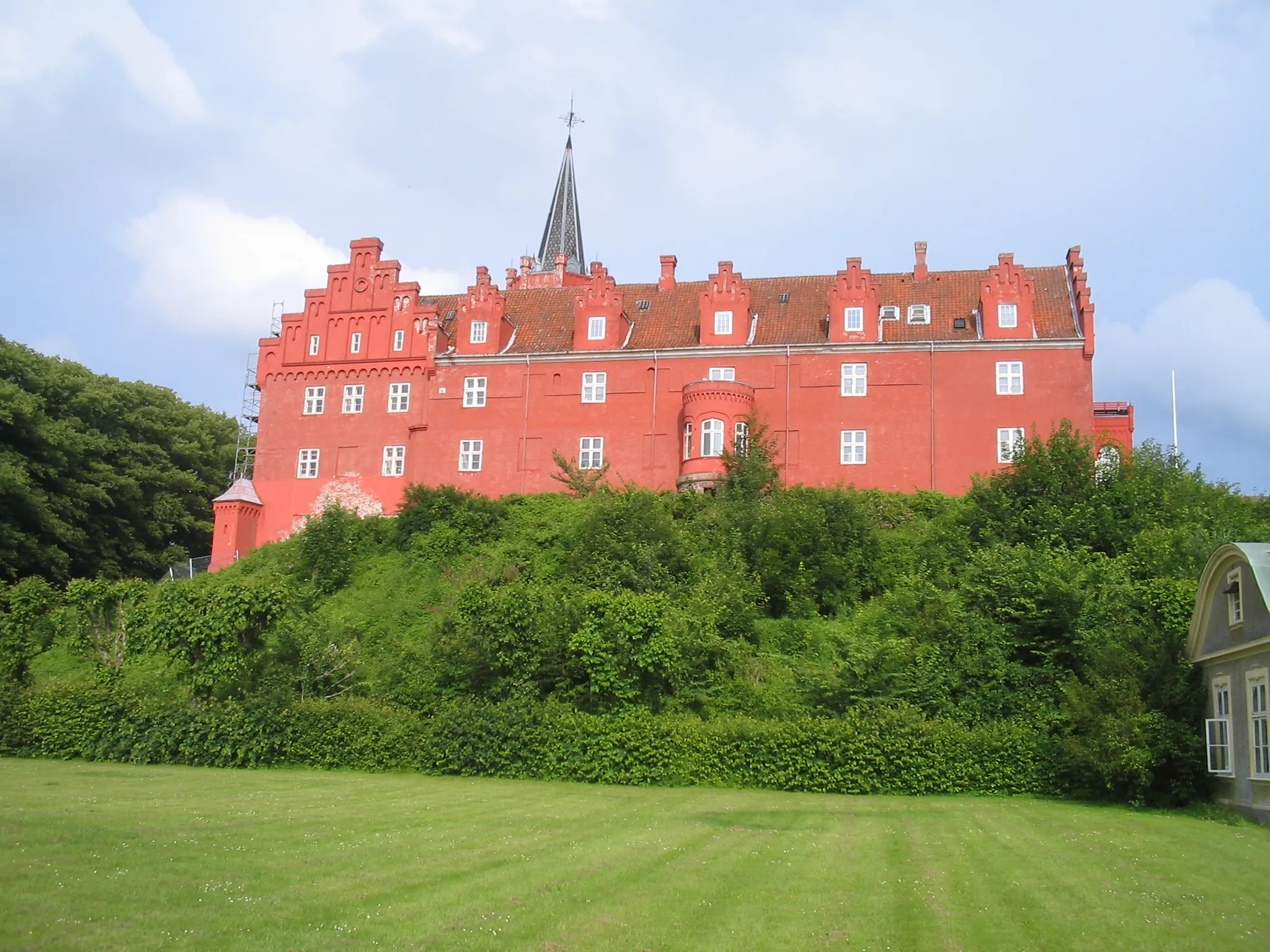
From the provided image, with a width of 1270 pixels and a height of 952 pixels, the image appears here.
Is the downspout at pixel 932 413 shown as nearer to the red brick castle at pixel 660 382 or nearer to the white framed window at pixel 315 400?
the red brick castle at pixel 660 382

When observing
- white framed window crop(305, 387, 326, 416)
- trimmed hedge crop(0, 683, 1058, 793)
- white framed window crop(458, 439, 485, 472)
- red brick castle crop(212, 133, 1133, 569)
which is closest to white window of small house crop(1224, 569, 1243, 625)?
trimmed hedge crop(0, 683, 1058, 793)

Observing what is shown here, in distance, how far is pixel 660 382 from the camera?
1823 inches

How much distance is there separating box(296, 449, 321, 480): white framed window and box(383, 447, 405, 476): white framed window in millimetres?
2933

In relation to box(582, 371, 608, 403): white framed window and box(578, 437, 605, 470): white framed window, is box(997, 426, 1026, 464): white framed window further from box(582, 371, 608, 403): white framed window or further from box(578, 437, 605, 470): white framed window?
box(582, 371, 608, 403): white framed window

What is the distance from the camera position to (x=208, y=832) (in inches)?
573

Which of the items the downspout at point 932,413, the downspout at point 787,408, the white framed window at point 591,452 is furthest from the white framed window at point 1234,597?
the white framed window at point 591,452

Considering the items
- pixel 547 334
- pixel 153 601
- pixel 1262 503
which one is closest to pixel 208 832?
pixel 153 601

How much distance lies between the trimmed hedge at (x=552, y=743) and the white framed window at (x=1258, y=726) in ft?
14.6

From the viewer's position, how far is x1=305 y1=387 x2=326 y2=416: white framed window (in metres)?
48.8

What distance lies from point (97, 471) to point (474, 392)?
1694 centimetres

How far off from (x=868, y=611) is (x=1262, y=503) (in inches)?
520

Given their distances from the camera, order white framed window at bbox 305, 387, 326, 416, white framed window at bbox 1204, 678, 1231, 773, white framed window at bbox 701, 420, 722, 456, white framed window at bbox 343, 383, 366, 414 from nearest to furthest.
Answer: white framed window at bbox 1204, 678, 1231, 773
white framed window at bbox 701, 420, 722, 456
white framed window at bbox 343, 383, 366, 414
white framed window at bbox 305, 387, 326, 416

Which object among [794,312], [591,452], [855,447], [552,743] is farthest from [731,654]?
[794,312]

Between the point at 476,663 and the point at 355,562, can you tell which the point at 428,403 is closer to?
the point at 355,562
